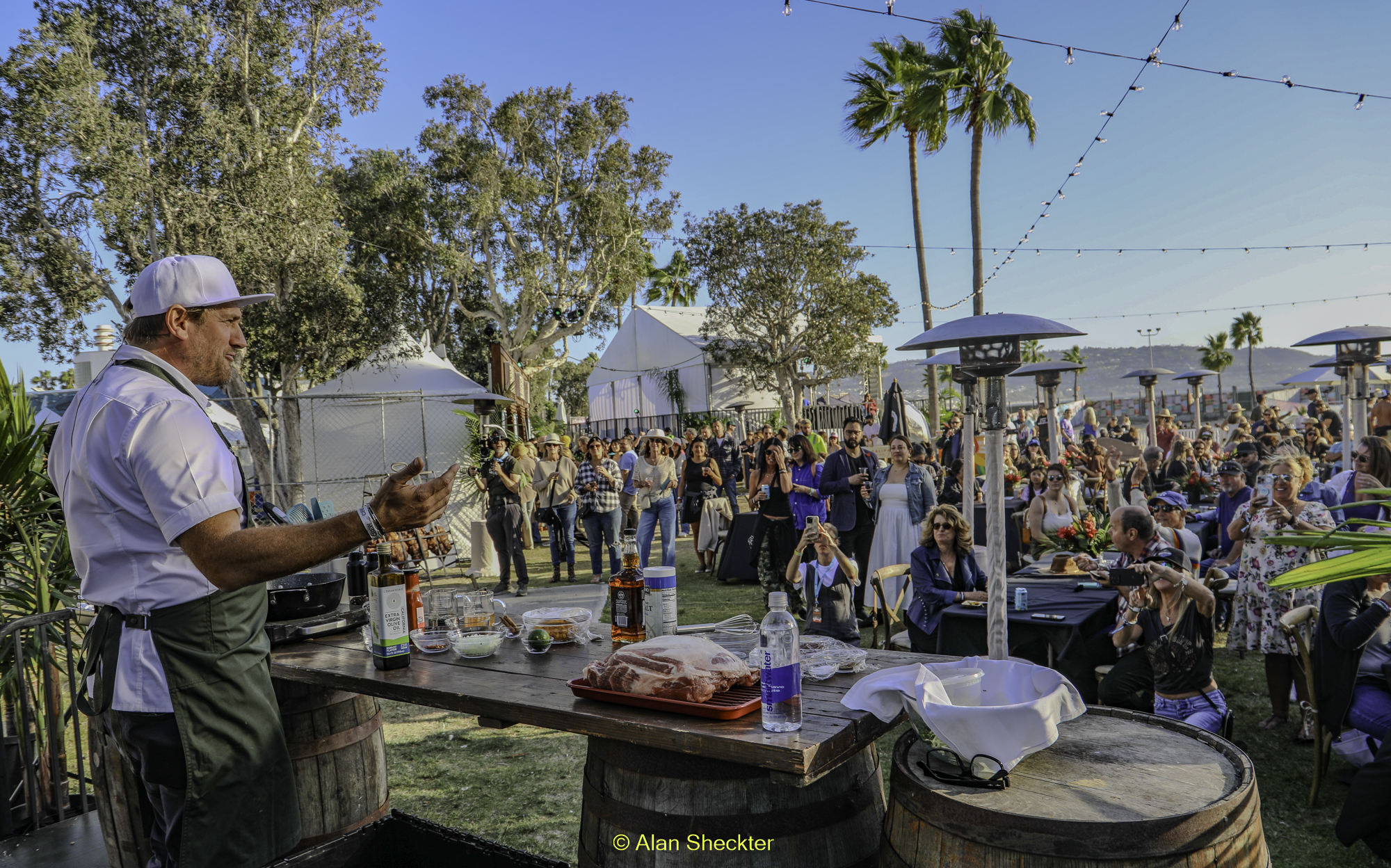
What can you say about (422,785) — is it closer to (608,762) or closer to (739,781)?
(608,762)

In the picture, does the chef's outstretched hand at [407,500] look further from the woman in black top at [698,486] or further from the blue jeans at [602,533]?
the woman in black top at [698,486]

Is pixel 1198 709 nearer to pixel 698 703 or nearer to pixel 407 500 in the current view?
pixel 698 703

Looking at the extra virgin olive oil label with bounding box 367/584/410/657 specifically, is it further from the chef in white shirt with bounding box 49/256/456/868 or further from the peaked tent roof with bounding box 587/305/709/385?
the peaked tent roof with bounding box 587/305/709/385

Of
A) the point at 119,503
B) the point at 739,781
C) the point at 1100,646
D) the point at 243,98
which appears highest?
the point at 243,98

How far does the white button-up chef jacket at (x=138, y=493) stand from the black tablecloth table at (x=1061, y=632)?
442cm

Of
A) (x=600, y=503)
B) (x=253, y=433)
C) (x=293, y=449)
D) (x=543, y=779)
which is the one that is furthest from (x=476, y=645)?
(x=253, y=433)

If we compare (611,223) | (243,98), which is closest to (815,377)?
(611,223)

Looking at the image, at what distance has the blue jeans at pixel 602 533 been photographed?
10.1 metres

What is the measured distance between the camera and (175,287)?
6.52 feet

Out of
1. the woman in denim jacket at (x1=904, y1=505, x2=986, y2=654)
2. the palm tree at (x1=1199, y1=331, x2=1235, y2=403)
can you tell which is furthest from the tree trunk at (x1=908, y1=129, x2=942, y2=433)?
the palm tree at (x1=1199, y1=331, x2=1235, y2=403)

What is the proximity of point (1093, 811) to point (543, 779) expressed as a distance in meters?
3.57

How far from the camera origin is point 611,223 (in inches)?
1006

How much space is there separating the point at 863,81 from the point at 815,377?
1240cm

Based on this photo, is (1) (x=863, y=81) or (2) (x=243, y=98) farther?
(1) (x=863, y=81)
